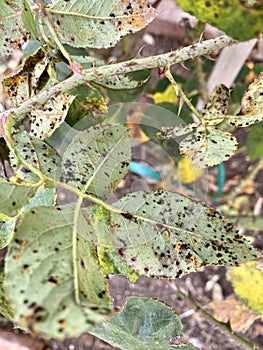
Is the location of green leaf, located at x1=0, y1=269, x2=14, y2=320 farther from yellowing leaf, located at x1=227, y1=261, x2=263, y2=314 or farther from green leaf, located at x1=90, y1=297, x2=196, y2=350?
yellowing leaf, located at x1=227, y1=261, x2=263, y2=314

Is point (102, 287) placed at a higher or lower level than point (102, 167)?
lower

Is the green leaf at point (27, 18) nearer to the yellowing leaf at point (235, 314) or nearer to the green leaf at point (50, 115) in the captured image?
the green leaf at point (50, 115)

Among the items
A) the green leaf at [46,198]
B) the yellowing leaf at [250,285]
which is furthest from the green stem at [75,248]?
the yellowing leaf at [250,285]

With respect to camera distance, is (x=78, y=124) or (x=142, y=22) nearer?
Answer: (x=142, y=22)

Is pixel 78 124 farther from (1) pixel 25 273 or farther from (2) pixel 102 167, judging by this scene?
(1) pixel 25 273

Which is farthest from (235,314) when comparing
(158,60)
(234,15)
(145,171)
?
(234,15)

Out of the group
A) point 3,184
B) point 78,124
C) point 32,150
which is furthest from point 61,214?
point 78,124
